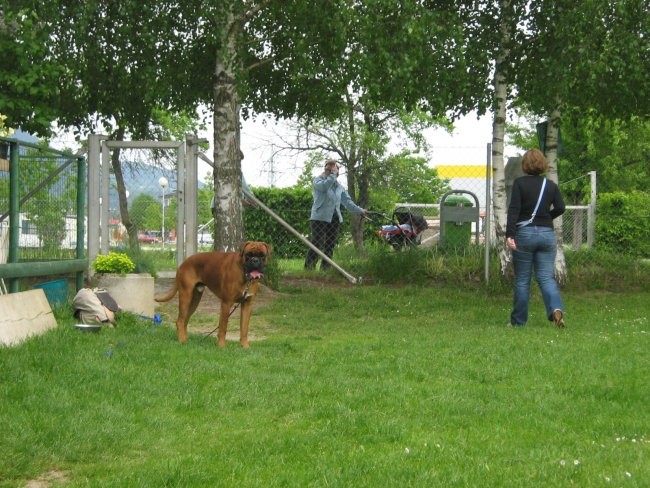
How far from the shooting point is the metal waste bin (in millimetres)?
16531

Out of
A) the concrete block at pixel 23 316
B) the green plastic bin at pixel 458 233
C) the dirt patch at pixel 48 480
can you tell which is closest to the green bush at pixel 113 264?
the concrete block at pixel 23 316

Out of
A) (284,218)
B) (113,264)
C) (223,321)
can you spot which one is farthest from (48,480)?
(284,218)

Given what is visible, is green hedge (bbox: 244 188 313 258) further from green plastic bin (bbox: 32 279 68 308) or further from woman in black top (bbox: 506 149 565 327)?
woman in black top (bbox: 506 149 565 327)

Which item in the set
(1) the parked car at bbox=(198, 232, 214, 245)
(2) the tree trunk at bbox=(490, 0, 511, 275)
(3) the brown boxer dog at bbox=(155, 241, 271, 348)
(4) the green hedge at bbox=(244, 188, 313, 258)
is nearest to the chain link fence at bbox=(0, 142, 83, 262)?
(3) the brown boxer dog at bbox=(155, 241, 271, 348)

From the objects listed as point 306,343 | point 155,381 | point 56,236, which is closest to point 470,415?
point 155,381

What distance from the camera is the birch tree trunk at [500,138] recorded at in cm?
1427

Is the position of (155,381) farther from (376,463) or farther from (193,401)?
(376,463)

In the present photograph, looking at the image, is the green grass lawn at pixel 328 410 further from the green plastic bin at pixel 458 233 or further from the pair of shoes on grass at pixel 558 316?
the green plastic bin at pixel 458 233

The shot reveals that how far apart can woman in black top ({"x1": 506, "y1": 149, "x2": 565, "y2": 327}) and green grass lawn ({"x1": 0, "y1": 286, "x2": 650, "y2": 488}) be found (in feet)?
1.93

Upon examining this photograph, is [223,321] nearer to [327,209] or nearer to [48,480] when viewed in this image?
[48,480]

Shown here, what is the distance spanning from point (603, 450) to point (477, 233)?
12.1 m

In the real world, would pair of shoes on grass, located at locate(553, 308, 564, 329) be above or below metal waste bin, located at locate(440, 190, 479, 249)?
below

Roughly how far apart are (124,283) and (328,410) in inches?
219

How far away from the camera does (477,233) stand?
16.6 m
